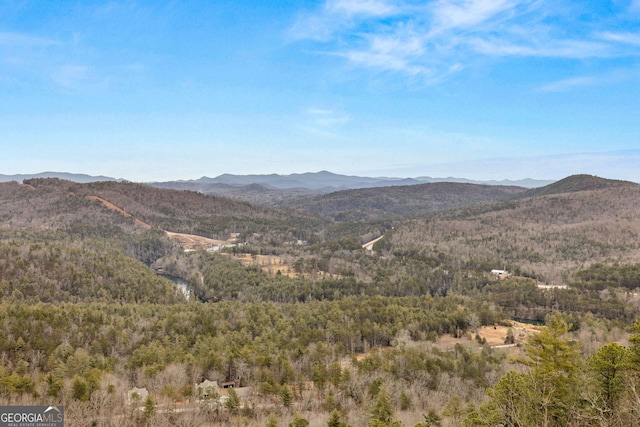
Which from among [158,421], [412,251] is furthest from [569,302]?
[158,421]

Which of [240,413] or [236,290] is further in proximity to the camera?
[236,290]

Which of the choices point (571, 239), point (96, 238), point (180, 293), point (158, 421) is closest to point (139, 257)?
point (96, 238)

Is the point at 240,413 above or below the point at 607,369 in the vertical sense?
below

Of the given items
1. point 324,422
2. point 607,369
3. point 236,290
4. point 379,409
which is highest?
point 607,369

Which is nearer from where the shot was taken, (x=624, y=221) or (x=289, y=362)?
(x=289, y=362)

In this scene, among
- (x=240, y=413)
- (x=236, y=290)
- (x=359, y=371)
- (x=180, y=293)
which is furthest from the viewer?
(x=236, y=290)

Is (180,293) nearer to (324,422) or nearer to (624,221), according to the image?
(324,422)

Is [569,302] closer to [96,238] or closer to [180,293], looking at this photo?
[180,293]

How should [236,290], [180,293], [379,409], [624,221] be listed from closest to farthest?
[379,409] → [180,293] → [236,290] → [624,221]

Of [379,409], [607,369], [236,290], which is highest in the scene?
[607,369]
